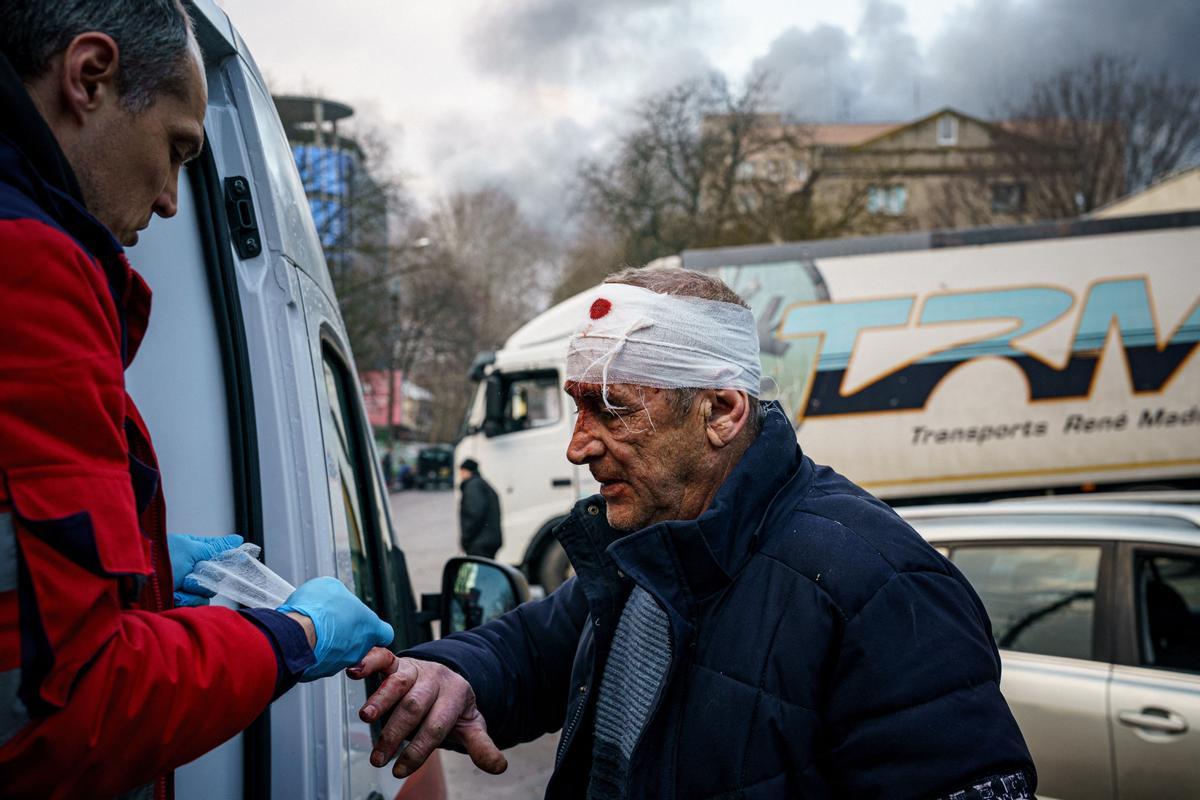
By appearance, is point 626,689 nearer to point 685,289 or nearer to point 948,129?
point 685,289

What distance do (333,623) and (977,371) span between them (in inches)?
430

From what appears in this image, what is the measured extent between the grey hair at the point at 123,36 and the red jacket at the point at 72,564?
0.09 m

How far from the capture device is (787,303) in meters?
11.4

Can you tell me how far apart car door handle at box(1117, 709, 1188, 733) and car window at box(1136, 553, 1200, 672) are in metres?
0.23

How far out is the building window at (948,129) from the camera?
173 feet

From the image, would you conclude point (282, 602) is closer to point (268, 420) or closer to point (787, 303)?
point (268, 420)

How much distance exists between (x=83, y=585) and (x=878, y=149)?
39486 millimetres

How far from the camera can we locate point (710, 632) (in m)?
1.60

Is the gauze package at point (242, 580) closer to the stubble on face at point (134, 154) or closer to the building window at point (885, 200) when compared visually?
the stubble on face at point (134, 154)

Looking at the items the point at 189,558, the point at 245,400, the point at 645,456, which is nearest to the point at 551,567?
the point at 645,456

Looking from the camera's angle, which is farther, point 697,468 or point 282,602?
point 697,468

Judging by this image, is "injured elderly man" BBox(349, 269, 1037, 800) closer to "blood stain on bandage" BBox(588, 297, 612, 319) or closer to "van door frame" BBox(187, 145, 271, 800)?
"blood stain on bandage" BBox(588, 297, 612, 319)

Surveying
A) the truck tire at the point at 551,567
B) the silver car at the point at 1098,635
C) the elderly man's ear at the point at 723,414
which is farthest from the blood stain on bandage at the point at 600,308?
the truck tire at the point at 551,567

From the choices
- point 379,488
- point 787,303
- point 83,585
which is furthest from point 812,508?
point 787,303
